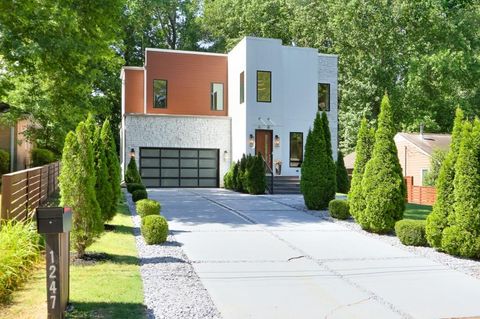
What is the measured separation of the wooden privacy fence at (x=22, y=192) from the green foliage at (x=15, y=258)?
101 cm

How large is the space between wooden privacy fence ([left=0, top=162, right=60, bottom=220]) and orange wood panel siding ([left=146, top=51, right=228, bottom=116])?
10.6 meters

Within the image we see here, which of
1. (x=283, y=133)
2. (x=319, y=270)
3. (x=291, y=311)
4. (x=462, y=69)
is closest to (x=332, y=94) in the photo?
(x=283, y=133)

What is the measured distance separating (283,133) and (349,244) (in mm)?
13933

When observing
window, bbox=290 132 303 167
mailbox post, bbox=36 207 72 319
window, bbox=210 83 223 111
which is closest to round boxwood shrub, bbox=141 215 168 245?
mailbox post, bbox=36 207 72 319

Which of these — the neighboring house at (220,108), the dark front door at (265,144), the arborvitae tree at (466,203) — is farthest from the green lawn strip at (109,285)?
the neighboring house at (220,108)

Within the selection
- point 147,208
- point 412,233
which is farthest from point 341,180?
point 147,208

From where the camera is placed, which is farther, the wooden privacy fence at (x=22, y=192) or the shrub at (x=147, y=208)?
the shrub at (x=147, y=208)

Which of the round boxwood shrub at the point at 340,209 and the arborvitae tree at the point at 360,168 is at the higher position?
the arborvitae tree at the point at 360,168

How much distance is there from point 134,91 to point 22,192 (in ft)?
56.6

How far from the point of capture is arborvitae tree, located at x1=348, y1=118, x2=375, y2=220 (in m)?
11.3

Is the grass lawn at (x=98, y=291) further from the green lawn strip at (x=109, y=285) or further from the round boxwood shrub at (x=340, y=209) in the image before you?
the round boxwood shrub at (x=340, y=209)

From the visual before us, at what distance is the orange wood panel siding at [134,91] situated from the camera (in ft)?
86.4

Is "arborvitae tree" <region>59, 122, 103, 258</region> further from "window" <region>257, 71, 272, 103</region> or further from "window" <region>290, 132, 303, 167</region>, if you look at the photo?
"window" <region>290, 132, 303, 167</region>

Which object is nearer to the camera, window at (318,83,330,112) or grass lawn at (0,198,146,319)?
grass lawn at (0,198,146,319)
